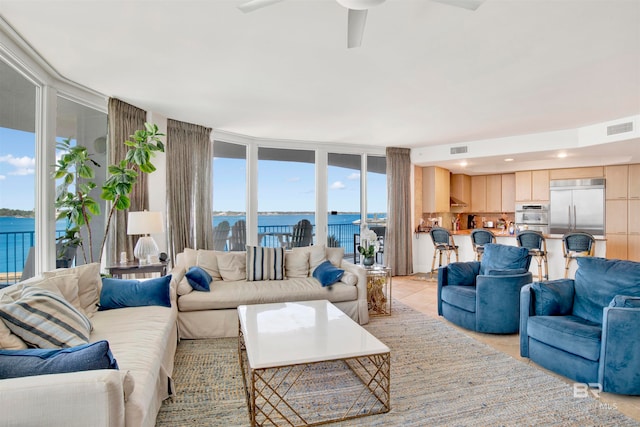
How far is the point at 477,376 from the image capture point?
8.74 ft

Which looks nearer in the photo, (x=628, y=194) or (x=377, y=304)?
(x=377, y=304)

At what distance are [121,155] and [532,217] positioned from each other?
302 inches

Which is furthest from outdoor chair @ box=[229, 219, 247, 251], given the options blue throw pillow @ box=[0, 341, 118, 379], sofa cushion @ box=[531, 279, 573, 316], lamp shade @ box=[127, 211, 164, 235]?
blue throw pillow @ box=[0, 341, 118, 379]

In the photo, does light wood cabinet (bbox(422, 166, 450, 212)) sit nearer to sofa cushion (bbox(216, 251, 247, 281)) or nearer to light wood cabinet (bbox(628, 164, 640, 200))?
light wood cabinet (bbox(628, 164, 640, 200))

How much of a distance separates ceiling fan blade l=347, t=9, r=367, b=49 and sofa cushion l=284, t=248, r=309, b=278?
267cm

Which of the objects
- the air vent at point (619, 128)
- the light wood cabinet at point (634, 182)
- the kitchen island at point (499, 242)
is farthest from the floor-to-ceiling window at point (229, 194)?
the light wood cabinet at point (634, 182)

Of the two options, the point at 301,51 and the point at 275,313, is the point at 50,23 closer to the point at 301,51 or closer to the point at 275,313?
the point at 301,51

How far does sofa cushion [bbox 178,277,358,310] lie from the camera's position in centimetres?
346

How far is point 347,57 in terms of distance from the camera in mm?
2834

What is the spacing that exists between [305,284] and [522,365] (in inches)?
84.4

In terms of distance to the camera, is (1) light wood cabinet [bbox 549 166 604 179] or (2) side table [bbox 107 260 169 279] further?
(1) light wood cabinet [bbox 549 166 604 179]

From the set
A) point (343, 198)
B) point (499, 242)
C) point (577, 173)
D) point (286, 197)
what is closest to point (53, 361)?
point (286, 197)

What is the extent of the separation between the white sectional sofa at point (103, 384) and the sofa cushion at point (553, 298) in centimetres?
295

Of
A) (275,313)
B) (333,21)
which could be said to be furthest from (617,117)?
(275,313)
